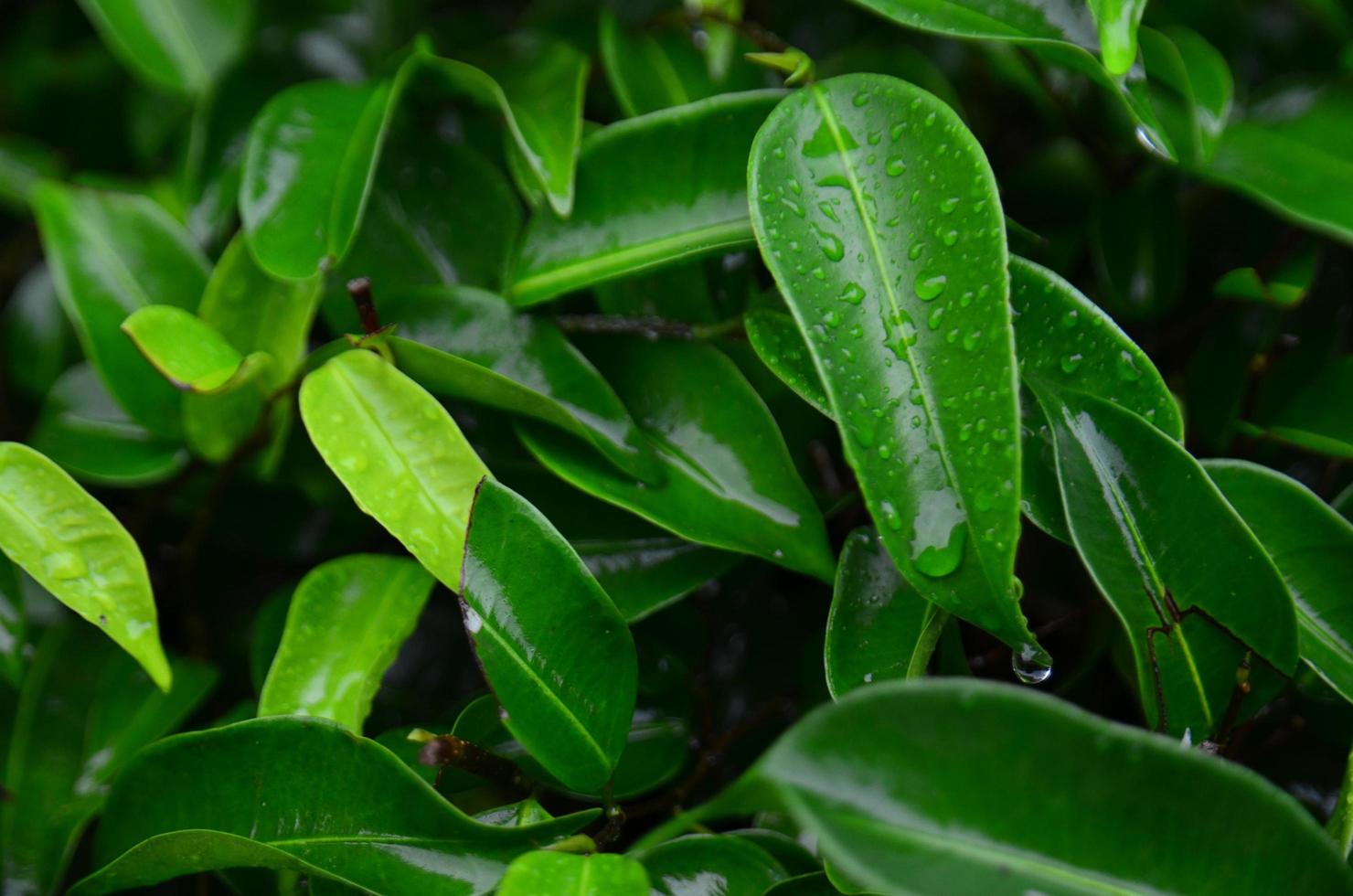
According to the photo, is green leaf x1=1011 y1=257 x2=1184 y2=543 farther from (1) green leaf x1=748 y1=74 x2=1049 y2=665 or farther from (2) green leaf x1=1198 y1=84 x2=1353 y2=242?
(2) green leaf x1=1198 y1=84 x2=1353 y2=242

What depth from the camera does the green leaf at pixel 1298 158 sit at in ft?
2.34

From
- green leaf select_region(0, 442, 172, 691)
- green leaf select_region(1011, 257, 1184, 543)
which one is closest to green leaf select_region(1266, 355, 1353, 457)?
green leaf select_region(1011, 257, 1184, 543)

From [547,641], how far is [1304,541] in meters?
0.45

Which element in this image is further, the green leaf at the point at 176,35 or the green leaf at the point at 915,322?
the green leaf at the point at 176,35

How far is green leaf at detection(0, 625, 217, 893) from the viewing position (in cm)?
70

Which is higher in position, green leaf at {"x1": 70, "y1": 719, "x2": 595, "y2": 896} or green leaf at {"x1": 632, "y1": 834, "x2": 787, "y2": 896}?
green leaf at {"x1": 70, "y1": 719, "x2": 595, "y2": 896}

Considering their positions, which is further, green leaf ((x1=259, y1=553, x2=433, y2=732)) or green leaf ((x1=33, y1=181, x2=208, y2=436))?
green leaf ((x1=33, y1=181, x2=208, y2=436))

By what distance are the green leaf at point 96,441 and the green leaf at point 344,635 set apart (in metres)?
0.21

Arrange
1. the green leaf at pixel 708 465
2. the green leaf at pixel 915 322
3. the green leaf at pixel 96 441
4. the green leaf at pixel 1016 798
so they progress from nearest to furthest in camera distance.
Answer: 1. the green leaf at pixel 1016 798
2. the green leaf at pixel 915 322
3. the green leaf at pixel 708 465
4. the green leaf at pixel 96 441

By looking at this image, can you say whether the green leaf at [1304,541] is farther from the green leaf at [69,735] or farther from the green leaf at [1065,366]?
the green leaf at [69,735]

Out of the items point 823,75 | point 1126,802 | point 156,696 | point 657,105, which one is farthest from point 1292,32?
point 156,696

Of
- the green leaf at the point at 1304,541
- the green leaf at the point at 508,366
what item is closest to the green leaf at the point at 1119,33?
the green leaf at the point at 1304,541

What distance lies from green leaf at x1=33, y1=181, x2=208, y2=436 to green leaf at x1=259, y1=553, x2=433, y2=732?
0.76 feet

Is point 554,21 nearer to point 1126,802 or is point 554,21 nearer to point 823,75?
point 823,75
